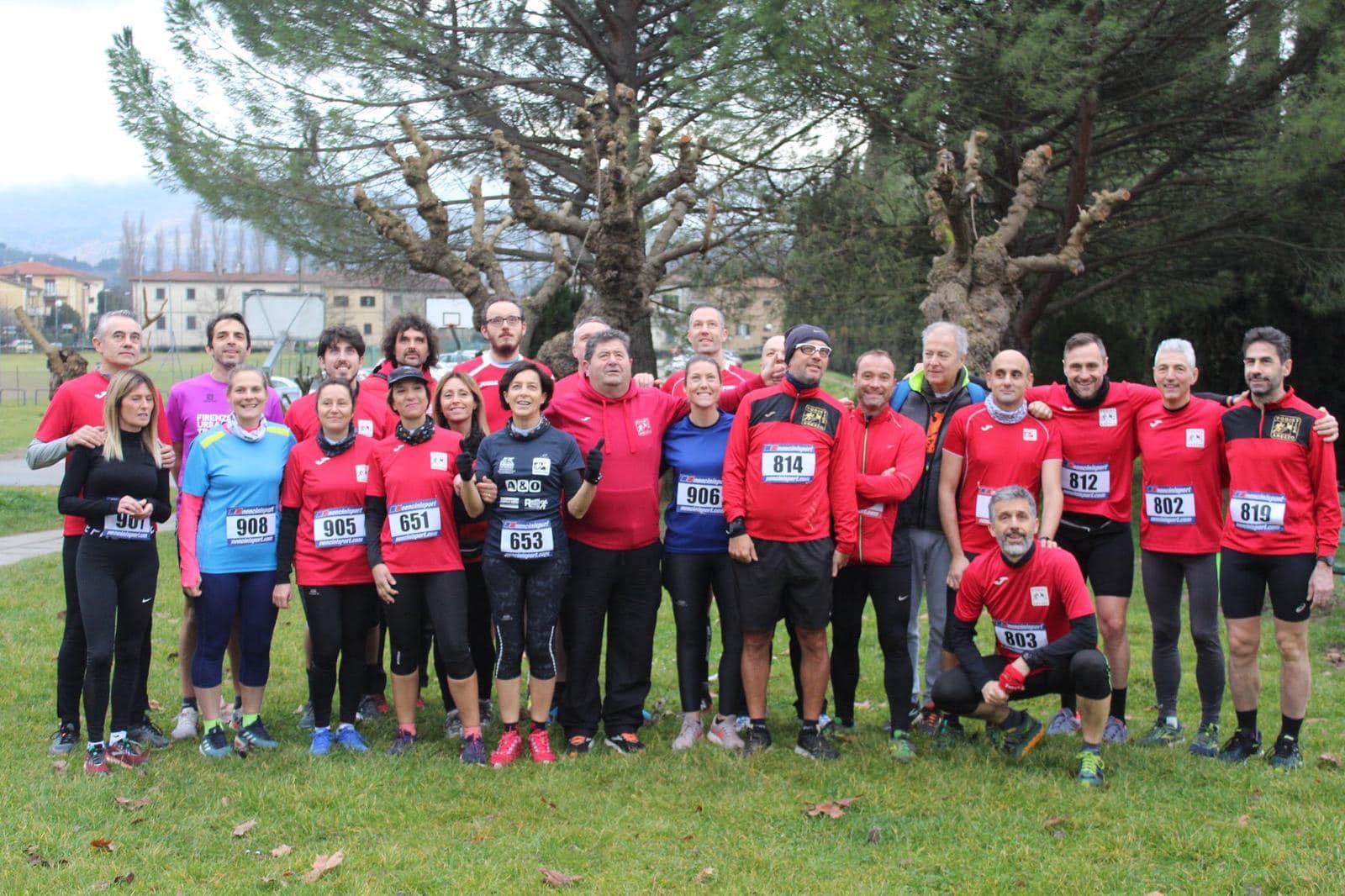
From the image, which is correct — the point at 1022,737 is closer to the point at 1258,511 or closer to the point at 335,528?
the point at 1258,511

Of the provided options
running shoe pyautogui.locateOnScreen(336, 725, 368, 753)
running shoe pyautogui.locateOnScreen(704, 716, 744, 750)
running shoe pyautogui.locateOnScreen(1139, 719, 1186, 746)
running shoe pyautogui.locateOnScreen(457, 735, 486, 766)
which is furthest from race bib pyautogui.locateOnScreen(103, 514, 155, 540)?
running shoe pyautogui.locateOnScreen(1139, 719, 1186, 746)

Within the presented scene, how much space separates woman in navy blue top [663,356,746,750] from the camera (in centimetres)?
556

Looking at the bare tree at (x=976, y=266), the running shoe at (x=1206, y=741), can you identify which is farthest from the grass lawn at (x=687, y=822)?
the bare tree at (x=976, y=266)

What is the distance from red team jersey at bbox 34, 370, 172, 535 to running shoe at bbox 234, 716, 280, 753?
4.08 ft

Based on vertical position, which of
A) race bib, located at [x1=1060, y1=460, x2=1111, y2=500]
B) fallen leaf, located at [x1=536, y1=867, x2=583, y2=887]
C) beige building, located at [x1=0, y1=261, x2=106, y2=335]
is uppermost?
beige building, located at [x1=0, y1=261, x2=106, y2=335]

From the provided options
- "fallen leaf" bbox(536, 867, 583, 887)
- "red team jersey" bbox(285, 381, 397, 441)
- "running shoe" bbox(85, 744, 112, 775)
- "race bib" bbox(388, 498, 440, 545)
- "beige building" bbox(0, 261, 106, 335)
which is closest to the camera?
"fallen leaf" bbox(536, 867, 583, 887)

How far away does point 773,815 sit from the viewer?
15.4ft

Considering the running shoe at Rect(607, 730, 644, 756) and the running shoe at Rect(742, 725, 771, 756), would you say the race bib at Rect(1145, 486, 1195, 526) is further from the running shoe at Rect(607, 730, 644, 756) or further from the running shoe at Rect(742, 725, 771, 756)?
the running shoe at Rect(607, 730, 644, 756)

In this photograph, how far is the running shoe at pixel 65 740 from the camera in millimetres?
5508

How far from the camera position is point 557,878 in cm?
410

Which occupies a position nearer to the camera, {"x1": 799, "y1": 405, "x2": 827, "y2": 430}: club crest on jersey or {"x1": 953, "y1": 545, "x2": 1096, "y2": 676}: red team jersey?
{"x1": 953, "y1": 545, "x2": 1096, "y2": 676}: red team jersey

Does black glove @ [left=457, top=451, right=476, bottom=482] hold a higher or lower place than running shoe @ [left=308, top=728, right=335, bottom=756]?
higher

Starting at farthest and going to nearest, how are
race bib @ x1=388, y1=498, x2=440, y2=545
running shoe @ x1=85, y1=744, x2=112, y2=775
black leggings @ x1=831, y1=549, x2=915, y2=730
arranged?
black leggings @ x1=831, y1=549, x2=915, y2=730 → race bib @ x1=388, y1=498, x2=440, y2=545 → running shoe @ x1=85, y1=744, x2=112, y2=775

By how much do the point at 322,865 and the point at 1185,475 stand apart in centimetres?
426
